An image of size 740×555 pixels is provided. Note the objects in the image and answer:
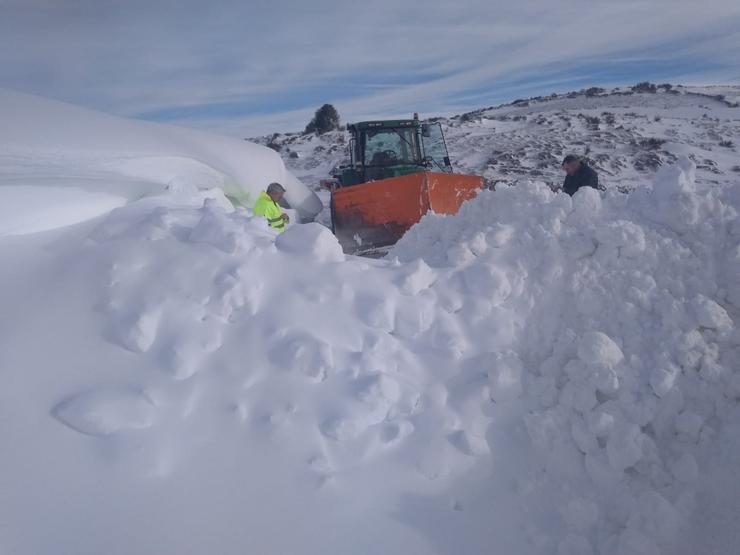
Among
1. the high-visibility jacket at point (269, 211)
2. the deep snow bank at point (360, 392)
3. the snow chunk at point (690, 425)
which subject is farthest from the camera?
the high-visibility jacket at point (269, 211)

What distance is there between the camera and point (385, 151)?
8.86 meters

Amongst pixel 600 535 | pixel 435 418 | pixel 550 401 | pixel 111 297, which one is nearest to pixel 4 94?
pixel 111 297

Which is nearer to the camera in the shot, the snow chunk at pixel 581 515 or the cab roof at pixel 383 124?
the snow chunk at pixel 581 515

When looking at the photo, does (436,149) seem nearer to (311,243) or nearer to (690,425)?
(311,243)

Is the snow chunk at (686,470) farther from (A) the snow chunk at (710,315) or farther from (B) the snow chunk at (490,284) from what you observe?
(B) the snow chunk at (490,284)

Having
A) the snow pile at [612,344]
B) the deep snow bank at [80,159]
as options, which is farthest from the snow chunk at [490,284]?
the deep snow bank at [80,159]

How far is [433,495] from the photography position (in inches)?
82.4

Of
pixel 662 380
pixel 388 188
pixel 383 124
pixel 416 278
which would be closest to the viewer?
pixel 662 380

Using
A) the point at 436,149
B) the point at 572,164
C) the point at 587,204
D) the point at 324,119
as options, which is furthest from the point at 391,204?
the point at 324,119

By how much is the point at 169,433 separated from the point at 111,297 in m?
0.64

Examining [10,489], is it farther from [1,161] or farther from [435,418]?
[1,161]

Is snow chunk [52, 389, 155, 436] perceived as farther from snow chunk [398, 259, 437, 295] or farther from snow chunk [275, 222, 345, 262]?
snow chunk [398, 259, 437, 295]

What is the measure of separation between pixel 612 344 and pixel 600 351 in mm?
69

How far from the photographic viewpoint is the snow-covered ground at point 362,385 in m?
1.94
